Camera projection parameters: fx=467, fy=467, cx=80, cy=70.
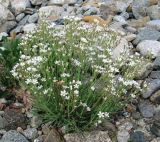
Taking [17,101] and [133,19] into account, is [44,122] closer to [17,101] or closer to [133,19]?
[17,101]

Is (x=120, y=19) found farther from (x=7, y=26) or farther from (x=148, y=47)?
(x=7, y=26)

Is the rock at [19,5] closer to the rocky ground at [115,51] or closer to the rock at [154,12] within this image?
the rocky ground at [115,51]

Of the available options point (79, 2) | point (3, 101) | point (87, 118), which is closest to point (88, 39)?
point (87, 118)

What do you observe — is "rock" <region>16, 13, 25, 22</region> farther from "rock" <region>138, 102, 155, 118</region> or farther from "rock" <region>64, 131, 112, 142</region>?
"rock" <region>64, 131, 112, 142</region>

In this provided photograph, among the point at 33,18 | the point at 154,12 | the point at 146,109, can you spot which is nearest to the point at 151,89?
the point at 146,109

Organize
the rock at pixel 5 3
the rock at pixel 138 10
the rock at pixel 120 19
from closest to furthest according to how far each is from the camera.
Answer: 1. the rock at pixel 120 19
2. the rock at pixel 138 10
3. the rock at pixel 5 3

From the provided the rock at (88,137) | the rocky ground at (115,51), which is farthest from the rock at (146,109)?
the rock at (88,137)

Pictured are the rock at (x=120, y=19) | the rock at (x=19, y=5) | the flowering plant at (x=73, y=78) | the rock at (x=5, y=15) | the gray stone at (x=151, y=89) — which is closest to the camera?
the flowering plant at (x=73, y=78)
